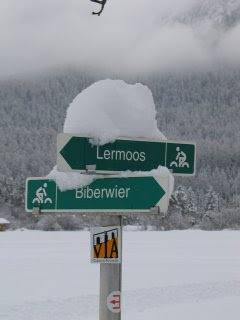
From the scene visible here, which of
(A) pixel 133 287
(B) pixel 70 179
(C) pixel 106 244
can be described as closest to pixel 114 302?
(C) pixel 106 244

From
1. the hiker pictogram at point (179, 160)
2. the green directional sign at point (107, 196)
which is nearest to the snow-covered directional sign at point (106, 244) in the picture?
the green directional sign at point (107, 196)

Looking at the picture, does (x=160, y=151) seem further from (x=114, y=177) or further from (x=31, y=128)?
(x=31, y=128)

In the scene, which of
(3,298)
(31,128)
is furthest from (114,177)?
(31,128)

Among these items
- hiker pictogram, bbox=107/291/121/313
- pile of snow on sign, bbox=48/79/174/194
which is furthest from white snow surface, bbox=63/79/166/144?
hiker pictogram, bbox=107/291/121/313

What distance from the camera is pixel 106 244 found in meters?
4.87

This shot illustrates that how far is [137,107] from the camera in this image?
485 cm

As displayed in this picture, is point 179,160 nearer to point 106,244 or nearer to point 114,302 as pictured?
point 106,244

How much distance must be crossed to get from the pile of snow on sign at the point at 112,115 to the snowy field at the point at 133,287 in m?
8.12

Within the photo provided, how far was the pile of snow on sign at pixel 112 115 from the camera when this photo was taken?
471cm

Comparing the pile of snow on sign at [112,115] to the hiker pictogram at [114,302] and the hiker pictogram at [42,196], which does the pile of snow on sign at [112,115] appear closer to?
the hiker pictogram at [42,196]

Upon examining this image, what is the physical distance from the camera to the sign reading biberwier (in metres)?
4.64

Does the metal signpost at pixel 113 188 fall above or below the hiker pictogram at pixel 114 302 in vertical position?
above

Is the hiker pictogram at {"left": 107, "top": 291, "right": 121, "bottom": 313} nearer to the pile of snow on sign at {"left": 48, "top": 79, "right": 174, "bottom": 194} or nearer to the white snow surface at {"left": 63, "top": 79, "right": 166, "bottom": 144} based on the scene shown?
the pile of snow on sign at {"left": 48, "top": 79, "right": 174, "bottom": 194}

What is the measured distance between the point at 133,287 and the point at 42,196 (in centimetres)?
1466
